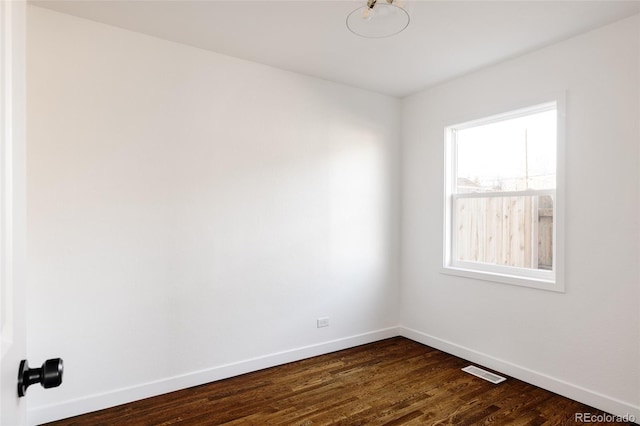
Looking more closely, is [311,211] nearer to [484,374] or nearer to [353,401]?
[353,401]

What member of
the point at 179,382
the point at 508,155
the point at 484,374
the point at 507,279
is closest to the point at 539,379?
the point at 484,374

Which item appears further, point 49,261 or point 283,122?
point 283,122

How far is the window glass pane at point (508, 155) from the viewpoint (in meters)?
3.09

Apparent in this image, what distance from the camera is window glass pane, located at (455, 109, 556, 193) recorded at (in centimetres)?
309

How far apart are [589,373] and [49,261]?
386cm

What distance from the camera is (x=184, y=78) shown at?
116 inches

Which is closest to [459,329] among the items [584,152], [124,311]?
[584,152]

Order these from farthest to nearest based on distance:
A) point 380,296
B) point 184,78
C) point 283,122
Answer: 1. point 380,296
2. point 283,122
3. point 184,78

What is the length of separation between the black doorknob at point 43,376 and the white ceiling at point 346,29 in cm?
234

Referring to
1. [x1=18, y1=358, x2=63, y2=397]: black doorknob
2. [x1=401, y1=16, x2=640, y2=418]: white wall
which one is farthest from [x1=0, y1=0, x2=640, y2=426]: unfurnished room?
[x1=18, y1=358, x2=63, y2=397]: black doorknob

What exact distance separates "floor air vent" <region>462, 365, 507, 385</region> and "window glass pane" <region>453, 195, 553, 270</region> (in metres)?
0.97

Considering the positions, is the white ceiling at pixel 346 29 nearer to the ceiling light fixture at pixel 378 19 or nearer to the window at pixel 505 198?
the ceiling light fixture at pixel 378 19

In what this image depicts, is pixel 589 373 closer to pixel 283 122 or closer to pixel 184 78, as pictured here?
pixel 283 122

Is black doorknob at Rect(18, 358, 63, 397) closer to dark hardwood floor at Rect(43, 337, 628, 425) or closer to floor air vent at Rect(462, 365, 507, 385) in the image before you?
dark hardwood floor at Rect(43, 337, 628, 425)
